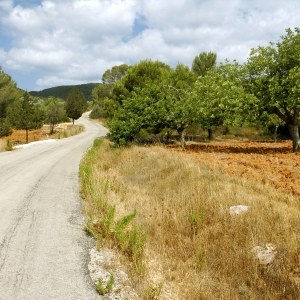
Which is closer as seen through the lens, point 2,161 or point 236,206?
point 236,206

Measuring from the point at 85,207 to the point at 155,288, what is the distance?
3743 millimetres

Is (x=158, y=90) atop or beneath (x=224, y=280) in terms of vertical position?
atop

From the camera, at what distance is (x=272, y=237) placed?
16.3 feet

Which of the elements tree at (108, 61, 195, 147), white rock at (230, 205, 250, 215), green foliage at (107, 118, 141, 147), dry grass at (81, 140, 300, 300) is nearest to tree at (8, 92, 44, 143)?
tree at (108, 61, 195, 147)

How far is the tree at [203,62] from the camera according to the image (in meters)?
38.6

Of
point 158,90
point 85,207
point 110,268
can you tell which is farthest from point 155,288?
point 158,90

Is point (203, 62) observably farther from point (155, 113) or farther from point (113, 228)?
point (113, 228)

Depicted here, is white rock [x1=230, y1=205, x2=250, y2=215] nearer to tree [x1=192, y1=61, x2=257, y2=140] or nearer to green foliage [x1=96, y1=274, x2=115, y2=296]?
green foliage [x1=96, y1=274, x2=115, y2=296]

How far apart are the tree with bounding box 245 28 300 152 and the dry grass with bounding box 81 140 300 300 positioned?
323 inches

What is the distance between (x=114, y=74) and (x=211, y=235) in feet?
231

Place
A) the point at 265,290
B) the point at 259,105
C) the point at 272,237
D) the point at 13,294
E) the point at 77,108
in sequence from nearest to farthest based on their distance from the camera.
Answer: the point at 13,294 < the point at 265,290 < the point at 272,237 < the point at 259,105 < the point at 77,108

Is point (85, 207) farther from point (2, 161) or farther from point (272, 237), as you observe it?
point (2, 161)

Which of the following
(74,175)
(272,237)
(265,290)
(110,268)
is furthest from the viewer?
(74,175)

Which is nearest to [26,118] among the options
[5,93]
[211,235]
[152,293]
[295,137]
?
[5,93]
